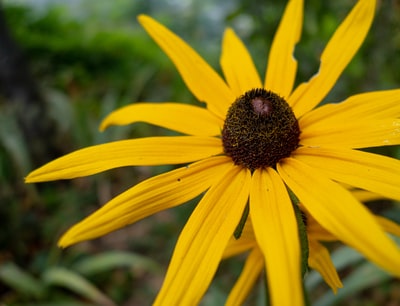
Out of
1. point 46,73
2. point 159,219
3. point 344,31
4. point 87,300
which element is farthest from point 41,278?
point 46,73

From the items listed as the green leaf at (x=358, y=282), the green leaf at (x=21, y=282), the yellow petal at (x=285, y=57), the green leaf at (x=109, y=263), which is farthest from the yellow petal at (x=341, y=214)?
the green leaf at (x=21, y=282)

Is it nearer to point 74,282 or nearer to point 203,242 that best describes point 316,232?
point 203,242

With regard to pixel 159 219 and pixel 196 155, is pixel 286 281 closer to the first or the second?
pixel 196 155

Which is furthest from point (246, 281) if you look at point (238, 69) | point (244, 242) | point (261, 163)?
point (238, 69)

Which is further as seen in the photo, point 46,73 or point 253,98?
point 46,73

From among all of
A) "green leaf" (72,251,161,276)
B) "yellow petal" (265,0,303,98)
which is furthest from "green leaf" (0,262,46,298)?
"yellow petal" (265,0,303,98)

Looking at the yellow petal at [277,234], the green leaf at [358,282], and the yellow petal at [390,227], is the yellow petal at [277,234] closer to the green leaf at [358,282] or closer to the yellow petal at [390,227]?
the yellow petal at [390,227]
